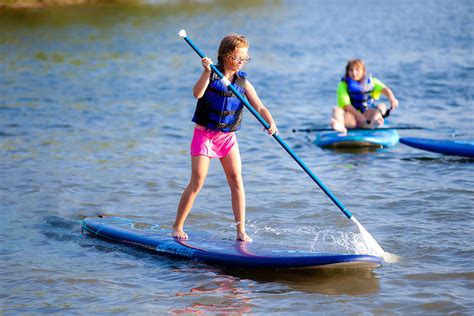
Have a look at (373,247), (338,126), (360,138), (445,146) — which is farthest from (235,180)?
(338,126)

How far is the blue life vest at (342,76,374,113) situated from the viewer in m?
10.1

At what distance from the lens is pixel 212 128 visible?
5.73 m

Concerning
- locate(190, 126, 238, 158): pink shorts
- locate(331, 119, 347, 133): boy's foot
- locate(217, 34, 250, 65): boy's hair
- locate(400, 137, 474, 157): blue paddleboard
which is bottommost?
locate(400, 137, 474, 157): blue paddleboard

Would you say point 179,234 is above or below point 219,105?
below

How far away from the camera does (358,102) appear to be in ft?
33.5

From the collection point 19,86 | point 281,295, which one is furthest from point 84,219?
point 19,86

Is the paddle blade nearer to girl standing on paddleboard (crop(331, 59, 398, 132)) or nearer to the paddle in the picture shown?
the paddle

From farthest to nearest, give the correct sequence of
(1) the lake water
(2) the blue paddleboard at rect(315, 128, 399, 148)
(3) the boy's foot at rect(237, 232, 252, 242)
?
(2) the blue paddleboard at rect(315, 128, 399, 148) < (3) the boy's foot at rect(237, 232, 252, 242) < (1) the lake water

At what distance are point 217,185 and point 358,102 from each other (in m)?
2.72

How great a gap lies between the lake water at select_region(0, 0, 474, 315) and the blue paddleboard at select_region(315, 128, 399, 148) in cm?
15

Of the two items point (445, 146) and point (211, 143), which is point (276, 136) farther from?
point (445, 146)

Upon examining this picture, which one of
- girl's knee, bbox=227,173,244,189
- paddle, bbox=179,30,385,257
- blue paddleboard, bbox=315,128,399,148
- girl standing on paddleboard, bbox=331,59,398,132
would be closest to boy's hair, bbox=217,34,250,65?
paddle, bbox=179,30,385,257

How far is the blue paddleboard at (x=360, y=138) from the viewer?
32.1 ft

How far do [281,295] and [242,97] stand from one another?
4.53ft
